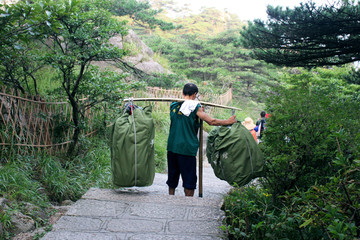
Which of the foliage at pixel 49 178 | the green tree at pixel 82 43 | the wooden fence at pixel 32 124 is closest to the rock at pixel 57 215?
the foliage at pixel 49 178

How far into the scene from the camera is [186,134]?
3826 mm

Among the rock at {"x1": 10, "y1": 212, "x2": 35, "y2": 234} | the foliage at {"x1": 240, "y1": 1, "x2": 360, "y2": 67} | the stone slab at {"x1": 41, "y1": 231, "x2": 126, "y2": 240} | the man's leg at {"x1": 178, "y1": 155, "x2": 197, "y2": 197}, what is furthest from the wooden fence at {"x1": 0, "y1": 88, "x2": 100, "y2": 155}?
the foliage at {"x1": 240, "y1": 1, "x2": 360, "y2": 67}

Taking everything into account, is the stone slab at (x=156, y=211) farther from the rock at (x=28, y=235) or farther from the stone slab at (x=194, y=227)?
the rock at (x=28, y=235)

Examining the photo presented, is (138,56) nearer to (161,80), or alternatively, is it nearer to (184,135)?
(161,80)

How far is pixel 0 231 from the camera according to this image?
2848 mm

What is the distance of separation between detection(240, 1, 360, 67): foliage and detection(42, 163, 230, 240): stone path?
13.1 ft

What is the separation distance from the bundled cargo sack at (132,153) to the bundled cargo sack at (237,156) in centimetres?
77

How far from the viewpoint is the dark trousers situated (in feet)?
12.8

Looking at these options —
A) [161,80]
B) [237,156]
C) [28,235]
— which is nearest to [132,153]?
[237,156]

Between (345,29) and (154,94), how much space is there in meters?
7.95

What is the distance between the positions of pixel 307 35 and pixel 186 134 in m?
3.73

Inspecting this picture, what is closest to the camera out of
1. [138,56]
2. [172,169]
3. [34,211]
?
[34,211]

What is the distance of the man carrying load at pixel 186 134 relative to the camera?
381 centimetres

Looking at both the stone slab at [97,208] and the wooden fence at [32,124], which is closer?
the stone slab at [97,208]
